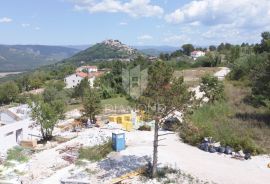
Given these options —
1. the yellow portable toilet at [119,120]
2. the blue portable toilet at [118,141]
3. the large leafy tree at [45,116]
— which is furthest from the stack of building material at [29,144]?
the blue portable toilet at [118,141]

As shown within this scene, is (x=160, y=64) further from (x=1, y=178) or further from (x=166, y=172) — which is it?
(x=1, y=178)

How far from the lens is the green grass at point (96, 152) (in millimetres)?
21562

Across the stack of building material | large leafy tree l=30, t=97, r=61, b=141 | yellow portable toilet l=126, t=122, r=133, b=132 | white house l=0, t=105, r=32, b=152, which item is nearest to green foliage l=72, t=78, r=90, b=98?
white house l=0, t=105, r=32, b=152

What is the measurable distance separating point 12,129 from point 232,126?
55.6ft

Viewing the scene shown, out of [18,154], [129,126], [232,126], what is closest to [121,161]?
[18,154]

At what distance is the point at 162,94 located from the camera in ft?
57.9

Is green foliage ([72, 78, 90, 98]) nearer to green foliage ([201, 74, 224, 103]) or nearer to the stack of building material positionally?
green foliage ([201, 74, 224, 103])

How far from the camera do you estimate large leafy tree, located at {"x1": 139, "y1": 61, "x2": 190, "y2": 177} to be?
17578 millimetres

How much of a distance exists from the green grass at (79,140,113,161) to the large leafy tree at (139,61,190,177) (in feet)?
17.0

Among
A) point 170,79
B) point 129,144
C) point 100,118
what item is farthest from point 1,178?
point 100,118

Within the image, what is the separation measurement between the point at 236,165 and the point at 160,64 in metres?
6.65

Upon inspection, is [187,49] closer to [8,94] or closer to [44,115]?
[8,94]

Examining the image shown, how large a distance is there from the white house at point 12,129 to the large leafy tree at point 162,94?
44.3ft

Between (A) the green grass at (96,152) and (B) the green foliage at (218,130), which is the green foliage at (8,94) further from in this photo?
(A) the green grass at (96,152)
